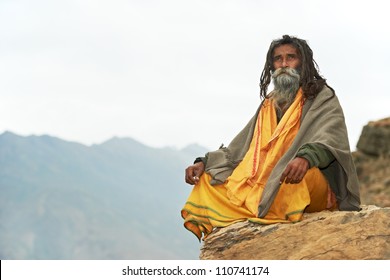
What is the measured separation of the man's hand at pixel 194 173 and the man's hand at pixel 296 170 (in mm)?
1130

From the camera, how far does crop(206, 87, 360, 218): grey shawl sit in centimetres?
580

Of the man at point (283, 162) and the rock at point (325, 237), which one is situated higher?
the man at point (283, 162)

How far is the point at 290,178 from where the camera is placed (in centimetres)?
549

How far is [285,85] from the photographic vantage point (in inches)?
245

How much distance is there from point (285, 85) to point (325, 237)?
4.59ft

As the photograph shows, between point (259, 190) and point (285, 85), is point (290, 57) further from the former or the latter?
point (259, 190)

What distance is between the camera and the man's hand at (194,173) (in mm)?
6402

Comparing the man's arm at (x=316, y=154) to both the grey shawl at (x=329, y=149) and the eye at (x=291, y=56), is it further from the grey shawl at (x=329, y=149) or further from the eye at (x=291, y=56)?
the eye at (x=291, y=56)

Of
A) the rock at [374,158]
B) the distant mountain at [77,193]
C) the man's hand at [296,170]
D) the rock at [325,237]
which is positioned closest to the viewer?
the man's hand at [296,170]

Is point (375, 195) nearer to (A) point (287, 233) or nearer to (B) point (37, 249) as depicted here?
(A) point (287, 233)

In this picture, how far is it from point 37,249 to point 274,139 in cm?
11313

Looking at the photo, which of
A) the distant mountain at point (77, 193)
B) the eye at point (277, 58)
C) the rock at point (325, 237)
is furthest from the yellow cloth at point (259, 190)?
the distant mountain at point (77, 193)

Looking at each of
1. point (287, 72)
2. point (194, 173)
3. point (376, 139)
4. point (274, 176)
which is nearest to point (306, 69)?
point (287, 72)

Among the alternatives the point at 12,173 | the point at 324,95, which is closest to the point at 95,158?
the point at 12,173
